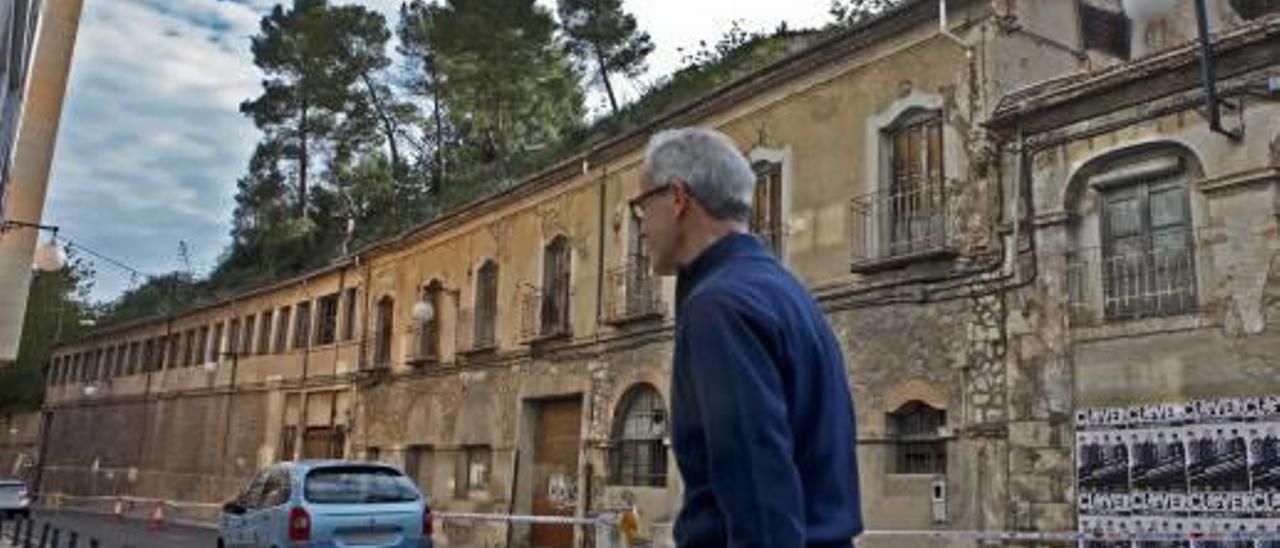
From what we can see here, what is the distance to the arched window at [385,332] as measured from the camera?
93.9ft

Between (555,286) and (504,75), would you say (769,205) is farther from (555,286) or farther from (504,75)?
(504,75)

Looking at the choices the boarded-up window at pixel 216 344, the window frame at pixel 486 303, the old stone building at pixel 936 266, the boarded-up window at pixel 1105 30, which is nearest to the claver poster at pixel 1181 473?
the old stone building at pixel 936 266

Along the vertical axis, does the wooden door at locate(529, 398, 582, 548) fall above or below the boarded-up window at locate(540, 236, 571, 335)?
below

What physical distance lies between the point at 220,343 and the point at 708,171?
41399 millimetres

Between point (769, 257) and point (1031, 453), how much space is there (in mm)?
10710

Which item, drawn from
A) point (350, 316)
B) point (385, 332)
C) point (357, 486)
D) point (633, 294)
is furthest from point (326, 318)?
point (357, 486)

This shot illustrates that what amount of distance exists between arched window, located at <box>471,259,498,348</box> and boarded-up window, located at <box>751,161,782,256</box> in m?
8.59

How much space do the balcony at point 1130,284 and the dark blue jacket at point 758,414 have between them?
10.1 meters

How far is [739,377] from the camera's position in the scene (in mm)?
2283

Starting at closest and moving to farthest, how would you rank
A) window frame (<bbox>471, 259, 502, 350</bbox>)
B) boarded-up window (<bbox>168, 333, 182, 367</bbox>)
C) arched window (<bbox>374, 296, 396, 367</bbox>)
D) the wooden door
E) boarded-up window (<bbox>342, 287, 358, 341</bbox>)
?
the wooden door, window frame (<bbox>471, 259, 502, 350</bbox>), arched window (<bbox>374, 296, 396, 367</bbox>), boarded-up window (<bbox>342, 287, 358, 341</bbox>), boarded-up window (<bbox>168, 333, 182, 367</bbox>)

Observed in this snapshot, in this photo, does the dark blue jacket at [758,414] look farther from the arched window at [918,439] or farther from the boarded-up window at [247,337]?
the boarded-up window at [247,337]

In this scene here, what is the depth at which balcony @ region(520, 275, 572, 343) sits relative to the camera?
21.6 metres

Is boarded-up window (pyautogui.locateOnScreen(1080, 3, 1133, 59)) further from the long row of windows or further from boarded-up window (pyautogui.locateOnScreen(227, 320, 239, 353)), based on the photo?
boarded-up window (pyautogui.locateOnScreen(227, 320, 239, 353))

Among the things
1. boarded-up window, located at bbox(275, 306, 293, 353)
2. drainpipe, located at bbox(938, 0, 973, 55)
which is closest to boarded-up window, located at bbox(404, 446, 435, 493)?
boarded-up window, located at bbox(275, 306, 293, 353)
